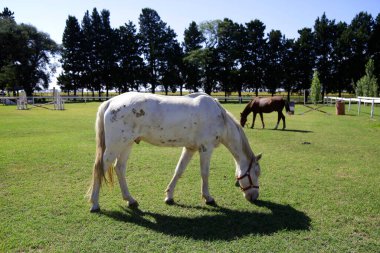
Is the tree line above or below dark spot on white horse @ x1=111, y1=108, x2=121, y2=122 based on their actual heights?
above

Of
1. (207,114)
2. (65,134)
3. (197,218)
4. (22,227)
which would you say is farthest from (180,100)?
(65,134)

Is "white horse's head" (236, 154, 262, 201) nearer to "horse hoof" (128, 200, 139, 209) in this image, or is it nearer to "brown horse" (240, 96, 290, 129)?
"horse hoof" (128, 200, 139, 209)

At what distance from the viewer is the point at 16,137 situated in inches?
463

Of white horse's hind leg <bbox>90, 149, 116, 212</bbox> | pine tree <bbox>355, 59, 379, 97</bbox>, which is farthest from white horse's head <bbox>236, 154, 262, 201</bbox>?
pine tree <bbox>355, 59, 379, 97</bbox>

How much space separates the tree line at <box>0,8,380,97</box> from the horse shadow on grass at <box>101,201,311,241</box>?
156ft

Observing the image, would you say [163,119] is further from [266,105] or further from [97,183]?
[266,105]

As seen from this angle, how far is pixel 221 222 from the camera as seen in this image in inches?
173

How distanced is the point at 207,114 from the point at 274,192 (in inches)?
80.2

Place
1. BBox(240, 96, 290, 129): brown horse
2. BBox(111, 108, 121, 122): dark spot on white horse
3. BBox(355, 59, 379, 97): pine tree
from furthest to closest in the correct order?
BBox(355, 59, 379, 97): pine tree → BBox(240, 96, 290, 129): brown horse → BBox(111, 108, 121, 122): dark spot on white horse

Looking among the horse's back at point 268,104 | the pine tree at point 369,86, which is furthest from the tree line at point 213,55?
the horse's back at point 268,104

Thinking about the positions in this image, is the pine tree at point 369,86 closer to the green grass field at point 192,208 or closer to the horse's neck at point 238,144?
the green grass field at point 192,208

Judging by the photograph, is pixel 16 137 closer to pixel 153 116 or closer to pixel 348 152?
pixel 153 116

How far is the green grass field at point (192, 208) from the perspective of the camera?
375 cm

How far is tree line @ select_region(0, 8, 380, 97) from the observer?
166 feet
